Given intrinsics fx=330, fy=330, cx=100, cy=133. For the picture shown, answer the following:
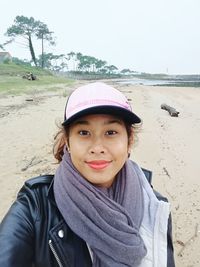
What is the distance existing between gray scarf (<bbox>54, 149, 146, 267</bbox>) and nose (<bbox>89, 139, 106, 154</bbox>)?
13 centimetres

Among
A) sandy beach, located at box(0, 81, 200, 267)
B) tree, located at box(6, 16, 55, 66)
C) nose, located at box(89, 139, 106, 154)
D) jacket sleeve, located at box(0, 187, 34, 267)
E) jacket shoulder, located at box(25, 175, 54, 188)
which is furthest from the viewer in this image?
tree, located at box(6, 16, 55, 66)

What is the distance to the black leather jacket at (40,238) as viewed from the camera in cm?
134

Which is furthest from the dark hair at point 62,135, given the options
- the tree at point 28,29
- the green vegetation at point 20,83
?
the tree at point 28,29

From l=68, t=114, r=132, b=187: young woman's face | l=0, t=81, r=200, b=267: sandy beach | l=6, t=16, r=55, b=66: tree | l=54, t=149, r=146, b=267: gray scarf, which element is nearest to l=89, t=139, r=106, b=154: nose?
l=68, t=114, r=132, b=187: young woman's face

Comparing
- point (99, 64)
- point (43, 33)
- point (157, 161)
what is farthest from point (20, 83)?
point (99, 64)

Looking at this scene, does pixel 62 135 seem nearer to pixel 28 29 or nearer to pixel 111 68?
pixel 28 29

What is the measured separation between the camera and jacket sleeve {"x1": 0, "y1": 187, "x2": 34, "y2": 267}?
1303 millimetres

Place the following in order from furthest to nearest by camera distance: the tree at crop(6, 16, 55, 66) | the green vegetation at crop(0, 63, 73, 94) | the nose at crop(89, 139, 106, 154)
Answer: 1. the tree at crop(6, 16, 55, 66)
2. the green vegetation at crop(0, 63, 73, 94)
3. the nose at crop(89, 139, 106, 154)

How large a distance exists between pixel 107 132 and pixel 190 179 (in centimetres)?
373

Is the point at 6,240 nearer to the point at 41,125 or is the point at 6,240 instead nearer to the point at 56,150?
the point at 56,150

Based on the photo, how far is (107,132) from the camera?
1469 mm

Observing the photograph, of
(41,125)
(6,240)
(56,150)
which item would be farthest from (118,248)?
(41,125)

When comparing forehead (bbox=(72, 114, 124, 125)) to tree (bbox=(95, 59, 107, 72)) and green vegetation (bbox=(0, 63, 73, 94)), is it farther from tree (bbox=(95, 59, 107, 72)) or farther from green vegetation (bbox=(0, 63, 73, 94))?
tree (bbox=(95, 59, 107, 72))

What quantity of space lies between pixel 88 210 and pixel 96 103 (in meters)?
0.46
